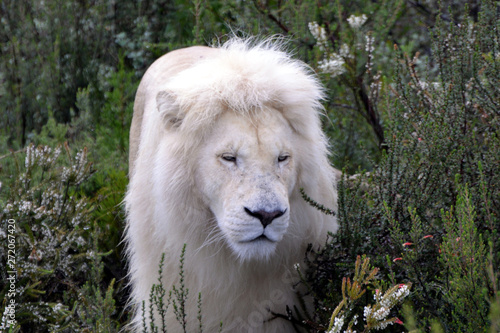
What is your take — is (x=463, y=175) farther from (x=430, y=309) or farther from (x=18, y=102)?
(x=18, y=102)

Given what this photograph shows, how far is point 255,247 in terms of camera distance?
2447 millimetres

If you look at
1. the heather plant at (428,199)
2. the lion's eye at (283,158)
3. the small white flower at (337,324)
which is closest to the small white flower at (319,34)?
the heather plant at (428,199)

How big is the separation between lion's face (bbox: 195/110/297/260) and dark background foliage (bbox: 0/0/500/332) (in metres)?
0.36

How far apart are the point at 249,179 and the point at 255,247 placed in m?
0.25

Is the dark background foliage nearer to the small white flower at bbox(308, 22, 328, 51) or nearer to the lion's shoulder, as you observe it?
the small white flower at bbox(308, 22, 328, 51)

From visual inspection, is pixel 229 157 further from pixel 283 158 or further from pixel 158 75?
→ pixel 158 75

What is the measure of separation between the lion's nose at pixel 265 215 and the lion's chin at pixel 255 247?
0.08 meters

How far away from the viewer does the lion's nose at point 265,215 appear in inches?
92.4

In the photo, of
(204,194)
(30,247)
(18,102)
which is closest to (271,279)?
(204,194)

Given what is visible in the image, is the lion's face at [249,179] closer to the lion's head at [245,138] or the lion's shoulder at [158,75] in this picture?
the lion's head at [245,138]

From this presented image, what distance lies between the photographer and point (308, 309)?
2.91 m

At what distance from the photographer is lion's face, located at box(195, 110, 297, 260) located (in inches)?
93.7

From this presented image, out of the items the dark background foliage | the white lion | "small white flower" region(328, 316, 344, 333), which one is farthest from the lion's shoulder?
"small white flower" region(328, 316, 344, 333)

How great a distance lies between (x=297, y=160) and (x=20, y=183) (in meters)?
1.71
